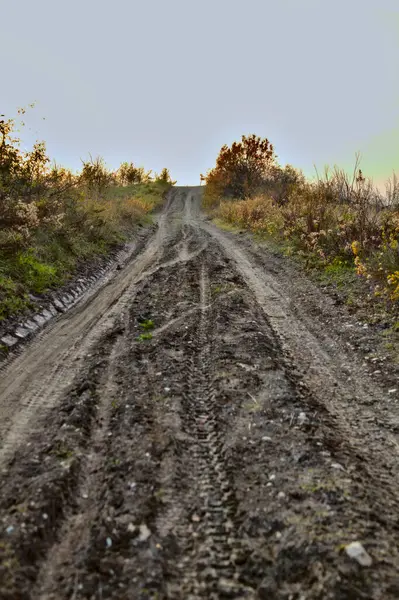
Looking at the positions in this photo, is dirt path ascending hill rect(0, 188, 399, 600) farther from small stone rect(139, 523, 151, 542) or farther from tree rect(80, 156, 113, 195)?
tree rect(80, 156, 113, 195)

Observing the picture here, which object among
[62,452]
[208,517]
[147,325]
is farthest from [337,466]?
[147,325]

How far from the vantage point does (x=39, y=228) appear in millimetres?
8922

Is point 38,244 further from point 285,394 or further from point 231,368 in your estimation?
point 285,394

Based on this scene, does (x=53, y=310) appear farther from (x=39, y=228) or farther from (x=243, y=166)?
(x=243, y=166)

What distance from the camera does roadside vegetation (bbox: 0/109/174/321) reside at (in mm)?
6887

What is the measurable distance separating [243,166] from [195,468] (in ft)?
92.6

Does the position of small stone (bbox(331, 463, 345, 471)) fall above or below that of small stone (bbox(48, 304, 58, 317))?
below

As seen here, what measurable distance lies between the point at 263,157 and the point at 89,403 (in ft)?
91.3

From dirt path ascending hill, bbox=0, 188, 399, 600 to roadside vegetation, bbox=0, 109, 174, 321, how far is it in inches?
75.4

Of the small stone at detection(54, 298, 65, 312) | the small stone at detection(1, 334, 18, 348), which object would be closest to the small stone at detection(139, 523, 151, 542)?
the small stone at detection(1, 334, 18, 348)

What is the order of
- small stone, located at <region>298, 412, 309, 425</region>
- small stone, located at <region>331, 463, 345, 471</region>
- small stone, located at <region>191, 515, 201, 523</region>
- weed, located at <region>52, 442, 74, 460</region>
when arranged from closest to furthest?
small stone, located at <region>191, 515, 201, 523</region> < small stone, located at <region>331, 463, 345, 471</region> < weed, located at <region>52, 442, 74, 460</region> < small stone, located at <region>298, 412, 309, 425</region>

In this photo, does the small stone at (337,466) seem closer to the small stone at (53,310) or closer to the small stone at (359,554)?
the small stone at (359,554)

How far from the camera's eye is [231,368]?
4.35 meters

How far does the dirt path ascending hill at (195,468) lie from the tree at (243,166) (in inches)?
973
